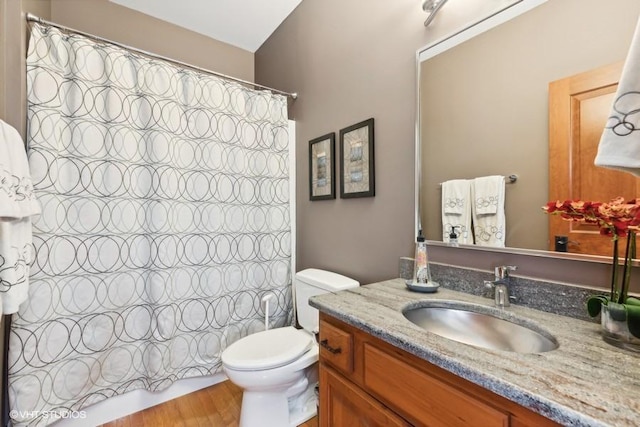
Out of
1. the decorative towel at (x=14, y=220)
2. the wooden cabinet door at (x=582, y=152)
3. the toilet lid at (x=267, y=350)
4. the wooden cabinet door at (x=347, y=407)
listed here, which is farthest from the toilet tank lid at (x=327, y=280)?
the decorative towel at (x=14, y=220)

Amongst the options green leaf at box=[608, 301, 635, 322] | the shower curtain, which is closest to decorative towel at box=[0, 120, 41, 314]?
the shower curtain

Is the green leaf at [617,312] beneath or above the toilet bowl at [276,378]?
above

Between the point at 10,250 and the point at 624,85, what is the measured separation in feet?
6.26

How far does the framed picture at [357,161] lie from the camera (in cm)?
149

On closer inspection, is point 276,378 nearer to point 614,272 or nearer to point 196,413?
point 196,413

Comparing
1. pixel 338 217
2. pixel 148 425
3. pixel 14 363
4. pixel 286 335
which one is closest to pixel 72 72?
pixel 14 363

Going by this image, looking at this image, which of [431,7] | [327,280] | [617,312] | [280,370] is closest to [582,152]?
[617,312]

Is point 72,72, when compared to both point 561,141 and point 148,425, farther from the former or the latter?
point 561,141

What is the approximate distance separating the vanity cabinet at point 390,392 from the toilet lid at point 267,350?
354 mm

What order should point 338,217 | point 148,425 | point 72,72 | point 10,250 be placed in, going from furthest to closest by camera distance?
1. point 338,217
2. point 148,425
3. point 72,72
4. point 10,250

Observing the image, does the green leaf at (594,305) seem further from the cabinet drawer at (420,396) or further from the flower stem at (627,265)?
the cabinet drawer at (420,396)

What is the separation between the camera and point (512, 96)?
38.8 inches

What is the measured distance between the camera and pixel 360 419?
0.84m

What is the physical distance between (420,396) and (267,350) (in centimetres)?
95
